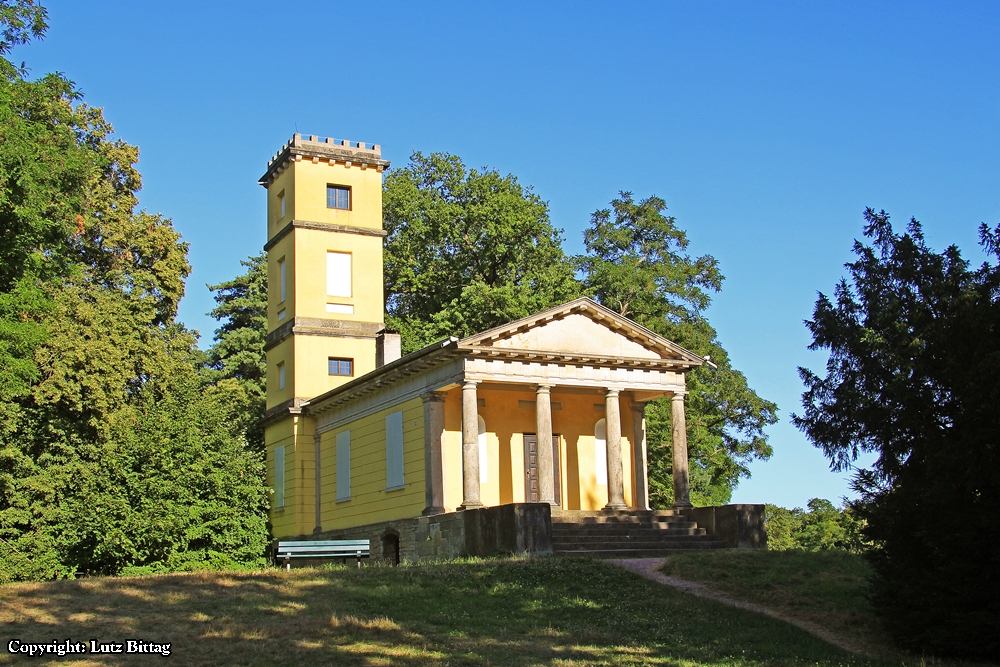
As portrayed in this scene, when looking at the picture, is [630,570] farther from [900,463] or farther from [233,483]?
[233,483]

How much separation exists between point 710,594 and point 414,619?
17.8ft

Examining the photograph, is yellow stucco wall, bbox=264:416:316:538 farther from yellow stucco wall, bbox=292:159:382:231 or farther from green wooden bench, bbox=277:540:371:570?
green wooden bench, bbox=277:540:371:570

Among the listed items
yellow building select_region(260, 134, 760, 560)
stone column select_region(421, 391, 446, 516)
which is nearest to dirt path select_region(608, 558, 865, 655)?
yellow building select_region(260, 134, 760, 560)

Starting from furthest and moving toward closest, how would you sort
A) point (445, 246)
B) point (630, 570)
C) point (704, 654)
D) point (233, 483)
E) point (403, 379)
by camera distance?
1. point (445, 246)
2. point (233, 483)
3. point (403, 379)
4. point (630, 570)
5. point (704, 654)

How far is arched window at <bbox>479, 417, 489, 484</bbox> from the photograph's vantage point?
95.5ft

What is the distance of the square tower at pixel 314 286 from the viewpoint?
35500 millimetres

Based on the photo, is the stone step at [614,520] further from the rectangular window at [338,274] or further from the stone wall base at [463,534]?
the rectangular window at [338,274]

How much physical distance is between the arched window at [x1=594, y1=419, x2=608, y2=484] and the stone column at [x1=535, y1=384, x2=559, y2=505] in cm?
357

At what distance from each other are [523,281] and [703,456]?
31.8 feet

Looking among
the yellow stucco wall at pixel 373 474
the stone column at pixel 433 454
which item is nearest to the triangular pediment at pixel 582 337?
the stone column at pixel 433 454

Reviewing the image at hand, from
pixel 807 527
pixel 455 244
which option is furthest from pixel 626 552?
pixel 807 527

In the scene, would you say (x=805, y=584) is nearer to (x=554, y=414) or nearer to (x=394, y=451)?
(x=554, y=414)

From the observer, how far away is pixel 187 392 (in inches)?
1292

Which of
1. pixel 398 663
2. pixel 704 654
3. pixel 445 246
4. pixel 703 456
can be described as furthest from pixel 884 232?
pixel 445 246
